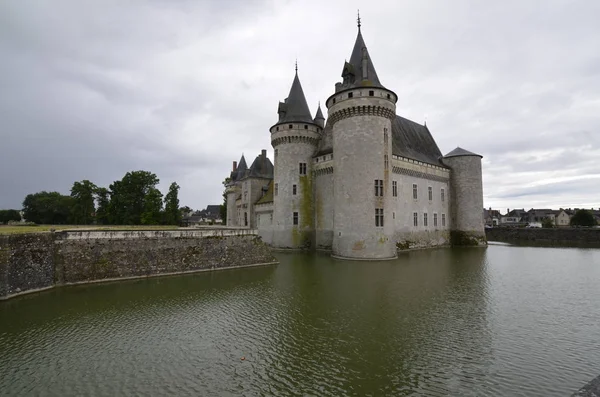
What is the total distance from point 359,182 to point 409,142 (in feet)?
43.6

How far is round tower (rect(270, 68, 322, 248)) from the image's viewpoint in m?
28.3

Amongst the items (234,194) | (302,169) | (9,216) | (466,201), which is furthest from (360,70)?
(9,216)

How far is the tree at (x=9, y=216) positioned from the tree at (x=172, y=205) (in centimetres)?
3451

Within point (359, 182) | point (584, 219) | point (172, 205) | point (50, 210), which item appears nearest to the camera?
point (359, 182)

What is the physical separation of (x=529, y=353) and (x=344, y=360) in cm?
434

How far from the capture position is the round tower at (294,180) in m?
28.3

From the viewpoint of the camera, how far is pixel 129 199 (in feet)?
123

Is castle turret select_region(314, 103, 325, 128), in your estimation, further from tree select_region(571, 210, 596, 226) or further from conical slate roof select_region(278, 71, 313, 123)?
tree select_region(571, 210, 596, 226)

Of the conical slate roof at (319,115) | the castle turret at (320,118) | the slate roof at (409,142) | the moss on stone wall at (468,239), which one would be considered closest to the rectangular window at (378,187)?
the slate roof at (409,142)

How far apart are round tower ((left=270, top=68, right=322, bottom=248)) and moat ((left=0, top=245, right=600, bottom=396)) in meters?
13.9

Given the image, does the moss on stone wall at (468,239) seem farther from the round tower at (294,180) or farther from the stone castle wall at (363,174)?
the round tower at (294,180)

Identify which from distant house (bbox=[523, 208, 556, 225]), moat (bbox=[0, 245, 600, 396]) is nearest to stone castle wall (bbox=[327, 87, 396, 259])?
moat (bbox=[0, 245, 600, 396])

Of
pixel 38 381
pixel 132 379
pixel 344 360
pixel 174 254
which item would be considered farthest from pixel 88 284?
pixel 344 360

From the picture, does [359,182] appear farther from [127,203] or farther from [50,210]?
[50,210]
